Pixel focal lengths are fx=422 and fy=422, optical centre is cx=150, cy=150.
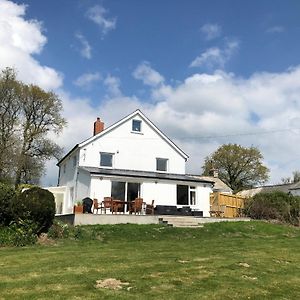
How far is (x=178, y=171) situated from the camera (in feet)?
128

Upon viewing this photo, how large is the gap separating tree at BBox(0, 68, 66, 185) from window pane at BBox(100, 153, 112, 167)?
12.5 m

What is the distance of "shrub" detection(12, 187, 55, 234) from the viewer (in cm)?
1994

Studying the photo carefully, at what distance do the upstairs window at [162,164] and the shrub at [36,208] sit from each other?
1895 centimetres

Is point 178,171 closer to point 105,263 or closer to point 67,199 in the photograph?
point 67,199

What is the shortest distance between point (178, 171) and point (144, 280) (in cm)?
2882

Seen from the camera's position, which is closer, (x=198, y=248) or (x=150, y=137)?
(x=198, y=248)

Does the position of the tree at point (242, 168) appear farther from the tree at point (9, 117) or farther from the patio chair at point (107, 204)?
the patio chair at point (107, 204)

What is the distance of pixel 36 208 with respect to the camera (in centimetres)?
2008

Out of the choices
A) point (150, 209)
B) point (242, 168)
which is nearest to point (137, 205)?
point (150, 209)

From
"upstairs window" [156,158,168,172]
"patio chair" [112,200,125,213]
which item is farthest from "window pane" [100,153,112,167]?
"patio chair" [112,200,125,213]

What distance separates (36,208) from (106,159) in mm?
17107

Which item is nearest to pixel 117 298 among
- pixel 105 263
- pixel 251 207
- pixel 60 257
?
pixel 105 263

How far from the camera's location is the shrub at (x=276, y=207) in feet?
104

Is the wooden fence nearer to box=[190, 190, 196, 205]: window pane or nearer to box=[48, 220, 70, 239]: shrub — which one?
box=[190, 190, 196, 205]: window pane
